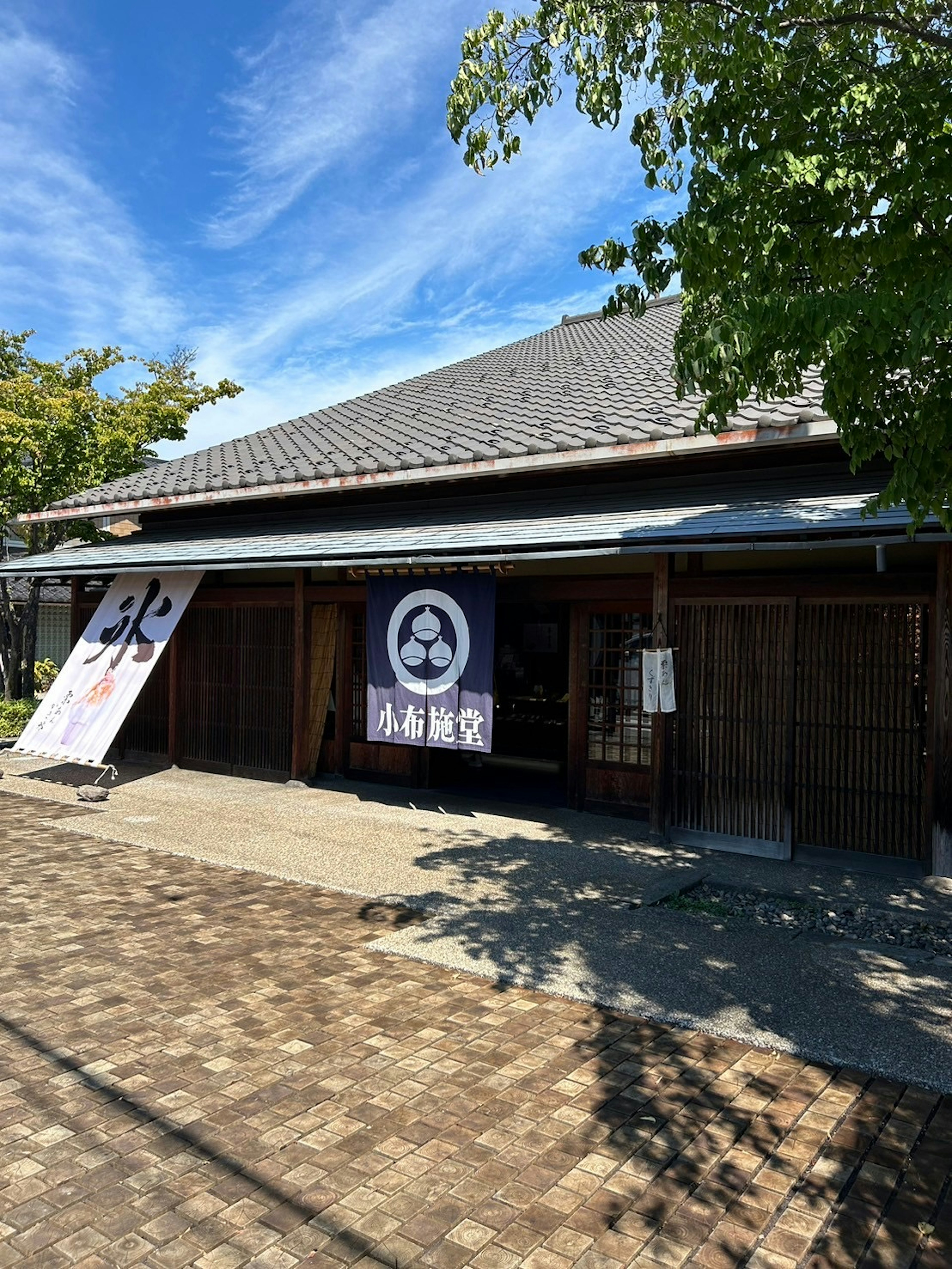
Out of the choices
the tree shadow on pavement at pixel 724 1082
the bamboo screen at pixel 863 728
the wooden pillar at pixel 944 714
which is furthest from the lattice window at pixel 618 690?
the wooden pillar at pixel 944 714

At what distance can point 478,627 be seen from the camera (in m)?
9.20

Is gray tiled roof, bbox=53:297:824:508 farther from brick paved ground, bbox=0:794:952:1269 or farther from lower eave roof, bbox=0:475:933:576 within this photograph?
brick paved ground, bbox=0:794:952:1269

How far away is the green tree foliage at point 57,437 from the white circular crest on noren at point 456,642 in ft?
24.0

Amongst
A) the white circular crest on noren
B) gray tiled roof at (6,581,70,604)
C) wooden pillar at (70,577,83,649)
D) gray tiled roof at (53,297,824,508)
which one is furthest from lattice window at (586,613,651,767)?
gray tiled roof at (6,581,70,604)

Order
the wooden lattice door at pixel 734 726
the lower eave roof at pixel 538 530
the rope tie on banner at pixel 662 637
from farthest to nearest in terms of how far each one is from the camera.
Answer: the rope tie on banner at pixel 662 637
the wooden lattice door at pixel 734 726
the lower eave roof at pixel 538 530

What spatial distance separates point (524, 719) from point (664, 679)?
6833 millimetres

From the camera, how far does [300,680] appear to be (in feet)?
36.5

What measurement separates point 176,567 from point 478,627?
4253 mm

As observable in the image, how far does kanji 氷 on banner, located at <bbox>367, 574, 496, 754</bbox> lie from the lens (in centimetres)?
917

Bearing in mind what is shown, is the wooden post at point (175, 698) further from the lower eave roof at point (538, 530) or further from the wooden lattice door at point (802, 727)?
the wooden lattice door at point (802, 727)

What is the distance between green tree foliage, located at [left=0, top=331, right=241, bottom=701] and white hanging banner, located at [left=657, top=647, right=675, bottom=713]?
409 inches

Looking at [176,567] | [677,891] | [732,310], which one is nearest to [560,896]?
[677,891]

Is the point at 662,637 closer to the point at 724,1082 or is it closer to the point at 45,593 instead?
the point at 724,1082

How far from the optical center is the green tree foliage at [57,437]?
1491 centimetres
